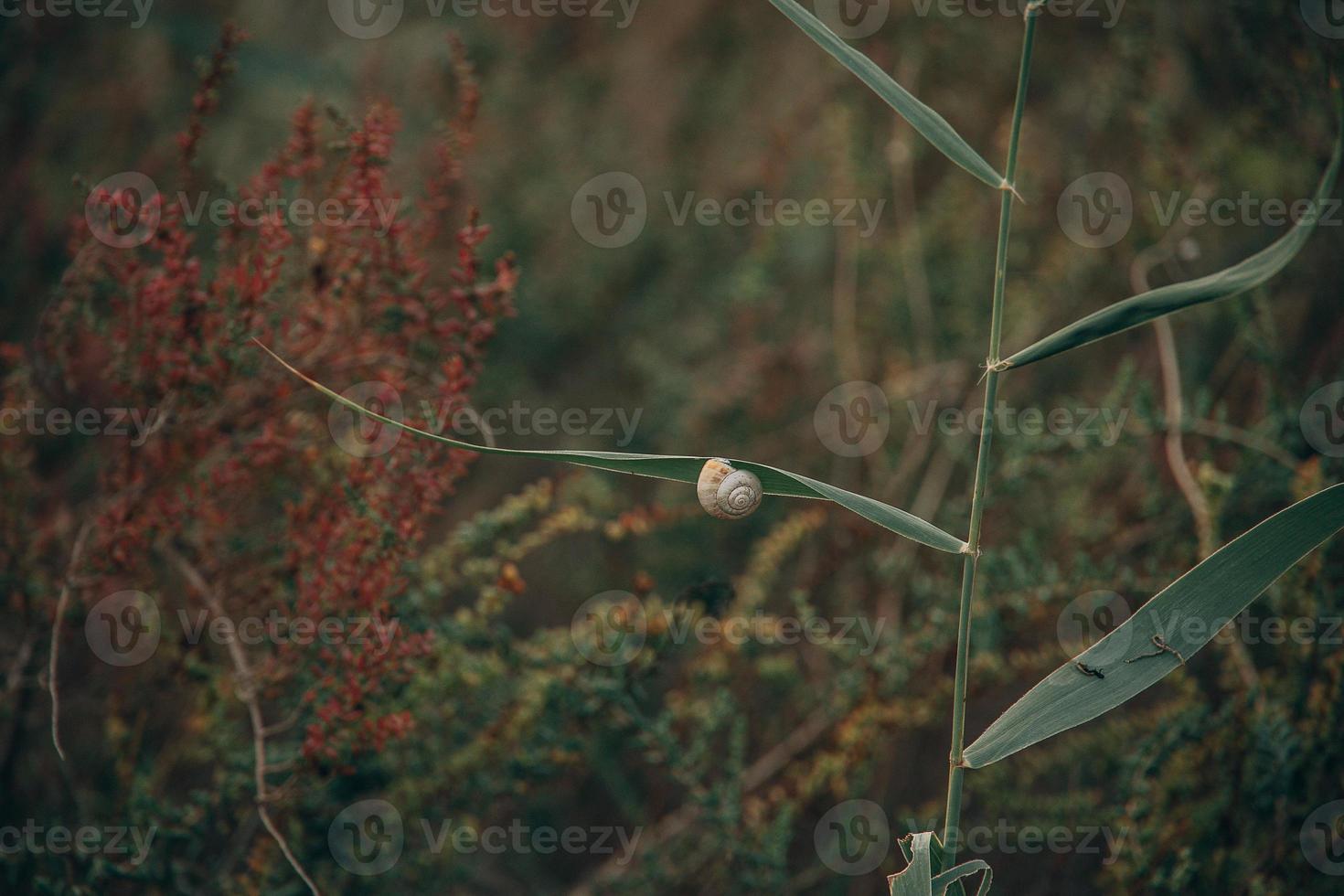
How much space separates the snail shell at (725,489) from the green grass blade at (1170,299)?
30cm

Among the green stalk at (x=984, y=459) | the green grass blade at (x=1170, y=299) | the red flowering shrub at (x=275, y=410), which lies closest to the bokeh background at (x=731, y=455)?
the red flowering shrub at (x=275, y=410)

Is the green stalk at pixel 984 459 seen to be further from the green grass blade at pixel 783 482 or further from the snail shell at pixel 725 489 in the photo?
the snail shell at pixel 725 489

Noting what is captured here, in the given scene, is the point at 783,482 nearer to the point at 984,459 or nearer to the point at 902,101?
the point at 984,459

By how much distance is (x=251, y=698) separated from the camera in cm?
125

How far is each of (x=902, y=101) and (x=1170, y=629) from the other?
0.61 m

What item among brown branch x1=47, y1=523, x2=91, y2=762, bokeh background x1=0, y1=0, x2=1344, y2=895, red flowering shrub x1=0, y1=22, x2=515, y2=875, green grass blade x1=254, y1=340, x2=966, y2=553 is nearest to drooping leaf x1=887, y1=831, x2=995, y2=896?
green grass blade x1=254, y1=340, x2=966, y2=553

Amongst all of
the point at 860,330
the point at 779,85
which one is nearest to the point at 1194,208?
the point at 860,330

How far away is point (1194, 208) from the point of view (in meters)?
2.01

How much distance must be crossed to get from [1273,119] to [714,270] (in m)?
1.44

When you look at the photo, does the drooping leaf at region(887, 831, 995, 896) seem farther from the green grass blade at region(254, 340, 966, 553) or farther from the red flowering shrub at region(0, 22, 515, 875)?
the red flowering shrub at region(0, 22, 515, 875)

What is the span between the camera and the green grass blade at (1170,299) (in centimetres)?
86

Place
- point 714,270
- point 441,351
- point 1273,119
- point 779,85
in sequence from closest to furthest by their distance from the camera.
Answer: point 441,351 < point 1273,119 < point 714,270 < point 779,85

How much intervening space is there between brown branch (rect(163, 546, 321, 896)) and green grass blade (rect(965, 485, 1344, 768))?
831mm

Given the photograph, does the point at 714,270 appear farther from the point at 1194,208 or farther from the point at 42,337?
the point at 42,337
